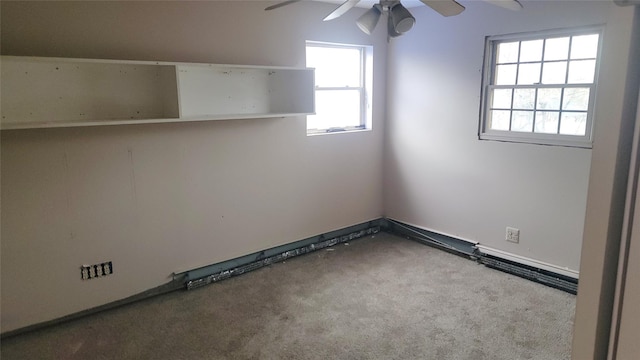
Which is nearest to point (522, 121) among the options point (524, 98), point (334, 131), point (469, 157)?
point (524, 98)

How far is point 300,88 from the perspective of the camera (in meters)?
3.78

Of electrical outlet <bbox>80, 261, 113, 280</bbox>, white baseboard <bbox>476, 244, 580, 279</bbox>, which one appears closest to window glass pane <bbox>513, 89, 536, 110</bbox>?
white baseboard <bbox>476, 244, 580, 279</bbox>

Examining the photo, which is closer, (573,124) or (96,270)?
(96,270)

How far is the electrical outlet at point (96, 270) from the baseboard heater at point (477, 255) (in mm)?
2957

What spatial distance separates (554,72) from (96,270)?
12.7 feet

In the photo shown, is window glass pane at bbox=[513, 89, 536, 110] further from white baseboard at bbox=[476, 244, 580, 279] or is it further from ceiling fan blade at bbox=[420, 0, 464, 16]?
ceiling fan blade at bbox=[420, 0, 464, 16]

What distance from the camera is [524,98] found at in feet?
11.9

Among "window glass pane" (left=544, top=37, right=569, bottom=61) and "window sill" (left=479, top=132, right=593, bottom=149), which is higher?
"window glass pane" (left=544, top=37, right=569, bottom=61)

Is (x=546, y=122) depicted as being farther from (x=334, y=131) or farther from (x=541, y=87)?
(x=334, y=131)

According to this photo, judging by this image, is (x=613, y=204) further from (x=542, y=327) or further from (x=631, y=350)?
(x=542, y=327)

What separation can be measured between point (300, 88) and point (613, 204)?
3.39 m

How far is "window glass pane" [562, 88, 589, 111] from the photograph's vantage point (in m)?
3.23

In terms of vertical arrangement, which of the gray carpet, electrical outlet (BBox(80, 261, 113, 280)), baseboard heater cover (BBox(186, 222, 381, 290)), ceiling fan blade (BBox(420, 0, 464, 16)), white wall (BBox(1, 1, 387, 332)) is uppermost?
ceiling fan blade (BBox(420, 0, 464, 16))

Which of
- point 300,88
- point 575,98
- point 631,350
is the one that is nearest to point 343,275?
point 300,88
